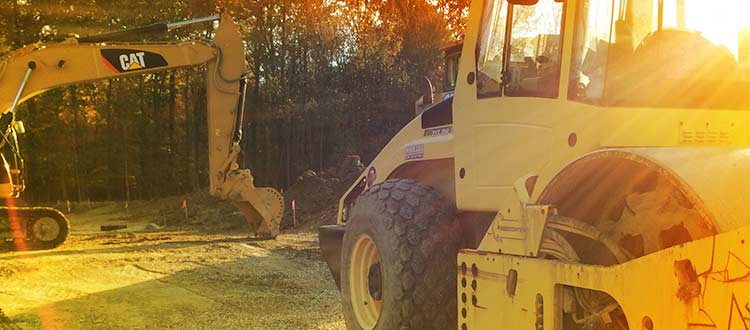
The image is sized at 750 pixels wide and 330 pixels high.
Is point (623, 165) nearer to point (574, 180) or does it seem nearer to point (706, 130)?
point (574, 180)

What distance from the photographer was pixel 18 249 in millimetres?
13406

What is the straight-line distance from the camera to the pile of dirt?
19500 mm

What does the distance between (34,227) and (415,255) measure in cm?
1146

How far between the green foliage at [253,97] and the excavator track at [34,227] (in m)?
15.0

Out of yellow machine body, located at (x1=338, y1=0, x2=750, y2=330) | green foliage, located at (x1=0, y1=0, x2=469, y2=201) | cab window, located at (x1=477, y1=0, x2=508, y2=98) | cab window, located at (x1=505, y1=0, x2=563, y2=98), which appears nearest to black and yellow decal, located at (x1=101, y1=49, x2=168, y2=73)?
yellow machine body, located at (x1=338, y1=0, x2=750, y2=330)

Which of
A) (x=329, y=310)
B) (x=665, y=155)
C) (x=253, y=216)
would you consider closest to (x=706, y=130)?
(x=665, y=155)

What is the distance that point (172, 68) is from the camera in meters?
13.5

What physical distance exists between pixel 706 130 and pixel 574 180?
2.37 ft

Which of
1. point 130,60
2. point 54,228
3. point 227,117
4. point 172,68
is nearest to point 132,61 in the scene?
point 130,60

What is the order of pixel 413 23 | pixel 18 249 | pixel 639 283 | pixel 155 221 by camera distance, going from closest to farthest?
1. pixel 639 283
2. pixel 18 249
3. pixel 155 221
4. pixel 413 23

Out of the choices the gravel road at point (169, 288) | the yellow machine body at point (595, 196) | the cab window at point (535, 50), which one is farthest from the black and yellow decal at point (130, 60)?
the cab window at point (535, 50)

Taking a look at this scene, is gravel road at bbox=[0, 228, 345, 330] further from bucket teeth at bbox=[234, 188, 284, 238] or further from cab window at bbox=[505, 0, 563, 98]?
cab window at bbox=[505, 0, 563, 98]

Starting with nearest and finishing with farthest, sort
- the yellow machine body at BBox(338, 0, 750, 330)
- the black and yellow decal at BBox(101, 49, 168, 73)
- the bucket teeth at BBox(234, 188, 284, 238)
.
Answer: the yellow machine body at BBox(338, 0, 750, 330)
the black and yellow decal at BBox(101, 49, 168, 73)
the bucket teeth at BBox(234, 188, 284, 238)

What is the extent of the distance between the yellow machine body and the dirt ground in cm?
322
